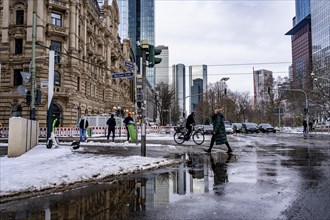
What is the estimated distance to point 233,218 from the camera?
4.56 metres

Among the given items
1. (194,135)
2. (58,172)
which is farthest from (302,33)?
(58,172)

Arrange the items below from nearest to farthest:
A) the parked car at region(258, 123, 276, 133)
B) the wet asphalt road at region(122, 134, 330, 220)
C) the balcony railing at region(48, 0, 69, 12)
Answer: the wet asphalt road at region(122, 134, 330, 220) → the balcony railing at region(48, 0, 69, 12) → the parked car at region(258, 123, 276, 133)

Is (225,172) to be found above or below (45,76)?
below

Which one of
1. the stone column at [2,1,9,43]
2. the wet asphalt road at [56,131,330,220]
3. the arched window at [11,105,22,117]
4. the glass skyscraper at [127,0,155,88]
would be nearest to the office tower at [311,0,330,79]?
the glass skyscraper at [127,0,155,88]

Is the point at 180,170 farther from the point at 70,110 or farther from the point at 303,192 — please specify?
the point at 70,110

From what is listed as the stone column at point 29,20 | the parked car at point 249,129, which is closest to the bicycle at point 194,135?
the stone column at point 29,20

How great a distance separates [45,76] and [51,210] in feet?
123

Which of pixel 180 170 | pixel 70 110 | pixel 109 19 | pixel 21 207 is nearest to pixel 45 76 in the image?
pixel 70 110

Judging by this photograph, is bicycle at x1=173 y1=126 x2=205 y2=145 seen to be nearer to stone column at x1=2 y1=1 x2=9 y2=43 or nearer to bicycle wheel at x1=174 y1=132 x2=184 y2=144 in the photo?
bicycle wheel at x1=174 y1=132 x2=184 y2=144

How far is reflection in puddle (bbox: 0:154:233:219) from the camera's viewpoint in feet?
16.2

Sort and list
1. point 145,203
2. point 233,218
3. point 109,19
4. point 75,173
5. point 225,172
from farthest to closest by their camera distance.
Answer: point 109,19
point 225,172
point 75,173
point 145,203
point 233,218

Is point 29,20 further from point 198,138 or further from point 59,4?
point 198,138

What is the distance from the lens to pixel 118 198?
5.89 meters

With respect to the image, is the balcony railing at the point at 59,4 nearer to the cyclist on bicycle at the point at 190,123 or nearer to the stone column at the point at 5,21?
the stone column at the point at 5,21
